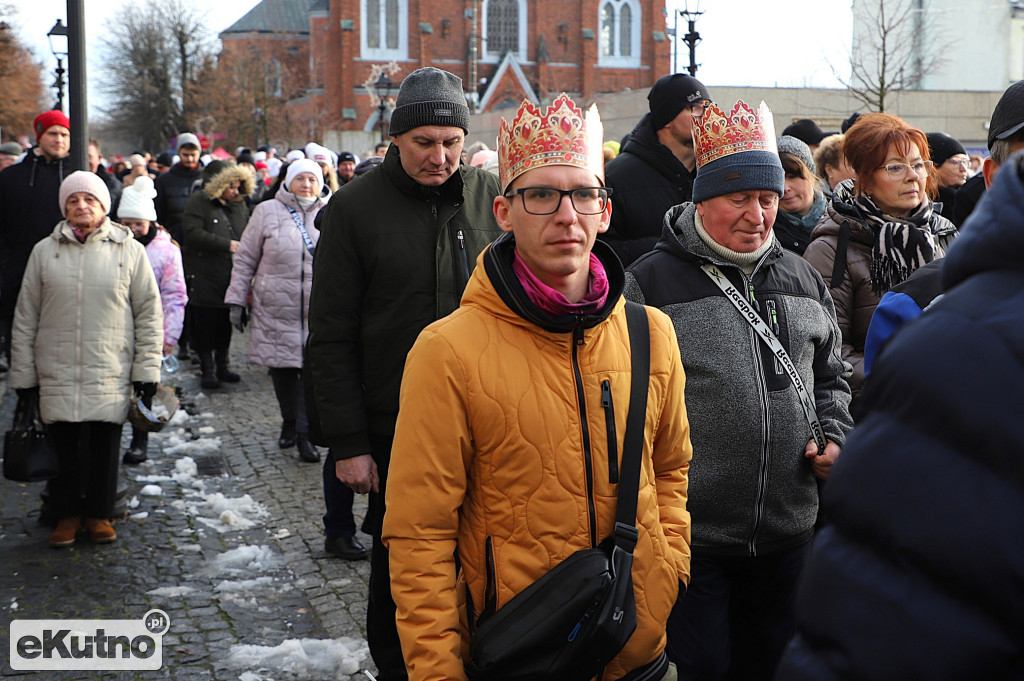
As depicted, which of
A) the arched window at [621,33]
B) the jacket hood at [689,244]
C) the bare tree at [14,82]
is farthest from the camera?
the arched window at [621,33]

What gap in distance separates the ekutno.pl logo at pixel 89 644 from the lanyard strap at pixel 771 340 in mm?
2960

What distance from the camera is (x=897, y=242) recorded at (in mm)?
4402

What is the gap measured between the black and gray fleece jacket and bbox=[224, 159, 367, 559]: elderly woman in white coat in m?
5.24

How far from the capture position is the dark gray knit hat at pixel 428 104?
Answer: 4.16 meters

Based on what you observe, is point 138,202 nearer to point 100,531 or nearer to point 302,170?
point 302,170

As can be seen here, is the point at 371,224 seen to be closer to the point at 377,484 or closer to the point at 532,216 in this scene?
the point at 377,484

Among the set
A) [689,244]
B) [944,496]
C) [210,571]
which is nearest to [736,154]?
[689,244]

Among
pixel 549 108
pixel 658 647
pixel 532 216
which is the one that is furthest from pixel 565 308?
pixel 658 647

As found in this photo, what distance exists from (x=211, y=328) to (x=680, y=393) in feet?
30.3

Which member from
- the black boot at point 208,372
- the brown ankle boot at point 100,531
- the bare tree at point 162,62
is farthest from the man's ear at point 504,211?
the bare tree at point 162,62

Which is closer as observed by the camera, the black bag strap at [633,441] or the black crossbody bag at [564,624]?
the black crossbody bag at [564,624]

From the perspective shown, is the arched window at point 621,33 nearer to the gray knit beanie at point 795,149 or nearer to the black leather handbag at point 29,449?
the gray knit beanie at point 795,149

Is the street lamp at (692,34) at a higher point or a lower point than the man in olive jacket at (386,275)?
higher

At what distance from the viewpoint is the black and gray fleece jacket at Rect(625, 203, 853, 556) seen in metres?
3.48
